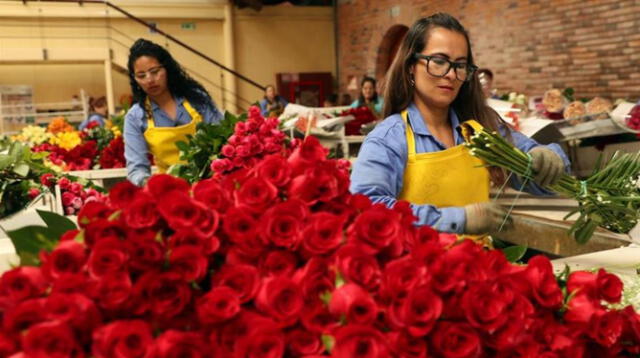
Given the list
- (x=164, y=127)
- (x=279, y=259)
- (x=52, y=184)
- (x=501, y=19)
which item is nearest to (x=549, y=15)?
(x=501, y=19)

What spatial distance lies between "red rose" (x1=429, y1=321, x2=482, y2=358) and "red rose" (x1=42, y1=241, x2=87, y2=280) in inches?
17.8

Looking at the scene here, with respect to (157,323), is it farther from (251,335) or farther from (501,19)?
(501,19)

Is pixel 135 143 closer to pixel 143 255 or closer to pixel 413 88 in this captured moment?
pixel 413 88

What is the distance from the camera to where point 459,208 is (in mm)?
1688

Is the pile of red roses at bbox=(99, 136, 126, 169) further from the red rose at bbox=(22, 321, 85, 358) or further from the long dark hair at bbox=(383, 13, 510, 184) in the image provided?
the red rose at bbox=(22, 321, 85, 358)

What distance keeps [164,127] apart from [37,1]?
11.0 m

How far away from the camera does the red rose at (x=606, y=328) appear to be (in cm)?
92

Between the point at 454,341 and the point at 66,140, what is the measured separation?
4.93 meters

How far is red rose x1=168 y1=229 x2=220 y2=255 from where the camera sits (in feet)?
2.73

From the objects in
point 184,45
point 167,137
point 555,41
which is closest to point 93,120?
point 167,137

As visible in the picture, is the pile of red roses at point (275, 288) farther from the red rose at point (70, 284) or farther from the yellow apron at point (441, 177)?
the yellow apron at point (441, 177)

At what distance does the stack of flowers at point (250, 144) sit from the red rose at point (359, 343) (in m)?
1.82

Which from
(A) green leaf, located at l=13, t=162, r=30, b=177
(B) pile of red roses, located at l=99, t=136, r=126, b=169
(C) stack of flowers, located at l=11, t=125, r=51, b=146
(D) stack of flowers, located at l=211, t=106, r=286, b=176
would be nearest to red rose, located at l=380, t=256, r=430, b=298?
(D) stack of flowers, located at l=211, t=106, r=286, b=176

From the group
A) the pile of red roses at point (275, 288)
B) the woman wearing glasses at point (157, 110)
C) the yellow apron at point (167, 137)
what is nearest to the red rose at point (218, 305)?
the pile of red roses at point (275, 288)
